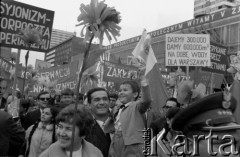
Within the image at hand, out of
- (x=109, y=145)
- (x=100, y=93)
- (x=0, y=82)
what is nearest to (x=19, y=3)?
(x=0, y=82)

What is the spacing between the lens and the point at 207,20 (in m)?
41.0

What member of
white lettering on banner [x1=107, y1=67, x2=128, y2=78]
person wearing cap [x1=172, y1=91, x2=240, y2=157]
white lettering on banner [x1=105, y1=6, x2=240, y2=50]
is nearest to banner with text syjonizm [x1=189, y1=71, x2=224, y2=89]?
white lettering on banner [x1=107, y1=67, x2=128, y2=78]

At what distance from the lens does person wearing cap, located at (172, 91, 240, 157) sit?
1.49m

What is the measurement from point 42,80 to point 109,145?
491cm

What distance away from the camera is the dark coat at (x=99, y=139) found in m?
3.51

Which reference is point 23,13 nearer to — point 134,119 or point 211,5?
point 134,119

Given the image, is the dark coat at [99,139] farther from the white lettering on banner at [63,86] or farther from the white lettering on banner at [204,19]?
the white lettering on banner at [204,19]

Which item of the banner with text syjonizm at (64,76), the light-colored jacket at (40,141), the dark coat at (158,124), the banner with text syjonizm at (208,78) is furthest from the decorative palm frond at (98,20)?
the banner with text syjonizm at (64,76)

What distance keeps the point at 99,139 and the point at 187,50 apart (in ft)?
16.2

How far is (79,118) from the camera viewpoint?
268cm

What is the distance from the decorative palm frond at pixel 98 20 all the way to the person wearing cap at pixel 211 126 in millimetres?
633

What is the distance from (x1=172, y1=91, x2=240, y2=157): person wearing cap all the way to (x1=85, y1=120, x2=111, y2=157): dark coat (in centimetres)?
190

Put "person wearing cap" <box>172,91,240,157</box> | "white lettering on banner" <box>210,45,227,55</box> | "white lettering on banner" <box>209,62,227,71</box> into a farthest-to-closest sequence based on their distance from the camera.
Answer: "white lettering on banner" <box>210,45,227,55</box> < "white lettering on banner" <box>209,62,227,71</box> < "person wearing cap" <box>172,91,240,157</box>

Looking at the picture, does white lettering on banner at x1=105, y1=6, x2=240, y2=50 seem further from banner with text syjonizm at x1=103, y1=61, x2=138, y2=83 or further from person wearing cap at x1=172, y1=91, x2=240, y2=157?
person wearing cap at x1=172, y1=91, x2=240, y2=157
